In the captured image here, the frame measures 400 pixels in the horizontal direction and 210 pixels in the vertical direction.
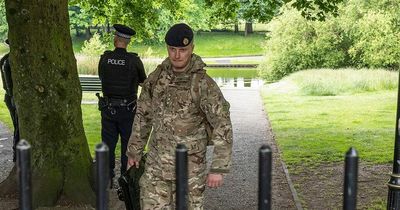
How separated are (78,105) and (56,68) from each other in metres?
0.50

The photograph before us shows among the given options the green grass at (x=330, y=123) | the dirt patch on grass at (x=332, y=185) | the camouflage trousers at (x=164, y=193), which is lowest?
the green grass at (x=330, y=123)

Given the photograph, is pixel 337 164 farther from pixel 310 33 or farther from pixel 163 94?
pixel 310 33

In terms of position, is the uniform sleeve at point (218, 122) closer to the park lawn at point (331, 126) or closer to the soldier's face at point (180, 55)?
the soldier's face at point (180, 55)

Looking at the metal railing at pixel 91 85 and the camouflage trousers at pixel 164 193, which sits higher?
the camouflage trousers at pixel 164 193

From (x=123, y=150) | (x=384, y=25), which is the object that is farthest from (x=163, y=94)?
(x=384, y=25)

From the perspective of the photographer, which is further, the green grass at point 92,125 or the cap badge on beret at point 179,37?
the green grass at point 92,125

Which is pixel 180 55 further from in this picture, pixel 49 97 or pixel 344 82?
pixel 344 82

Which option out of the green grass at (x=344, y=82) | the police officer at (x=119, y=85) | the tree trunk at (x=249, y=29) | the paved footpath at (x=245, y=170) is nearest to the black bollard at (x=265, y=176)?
the paved footpath at (x=245, y=170)

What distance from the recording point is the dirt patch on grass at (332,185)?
6797mm

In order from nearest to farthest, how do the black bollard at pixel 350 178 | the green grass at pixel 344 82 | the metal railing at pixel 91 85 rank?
the black bollard at pixel 350 178, the metal railing at pixel 91 85, the green grass at pixel 344 82

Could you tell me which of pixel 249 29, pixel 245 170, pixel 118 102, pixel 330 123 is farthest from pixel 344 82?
pixel 249 29

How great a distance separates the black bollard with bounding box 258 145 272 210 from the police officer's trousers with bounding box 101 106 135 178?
502 centimetres

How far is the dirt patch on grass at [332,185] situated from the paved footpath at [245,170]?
0.71ft

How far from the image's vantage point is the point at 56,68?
6004 millimetres
